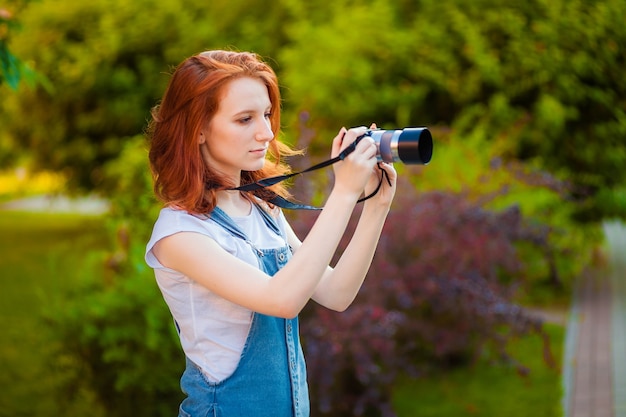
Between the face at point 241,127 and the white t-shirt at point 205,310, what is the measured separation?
15cm

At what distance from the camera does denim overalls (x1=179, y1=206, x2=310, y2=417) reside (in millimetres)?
1840

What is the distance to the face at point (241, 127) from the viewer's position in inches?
74.0

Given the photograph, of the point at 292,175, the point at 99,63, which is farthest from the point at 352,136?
the point at 99,63

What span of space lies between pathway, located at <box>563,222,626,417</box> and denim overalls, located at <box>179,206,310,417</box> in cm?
350

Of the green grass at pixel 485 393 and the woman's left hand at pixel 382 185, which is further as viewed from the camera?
the green grass at pixel 485 393

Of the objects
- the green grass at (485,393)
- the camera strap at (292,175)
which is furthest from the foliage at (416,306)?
the camera strap at (292,175)

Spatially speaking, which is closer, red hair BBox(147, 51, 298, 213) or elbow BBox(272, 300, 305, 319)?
elbow BBox(272, 300, 305, 319)

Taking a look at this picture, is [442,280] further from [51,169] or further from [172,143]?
[51,169]

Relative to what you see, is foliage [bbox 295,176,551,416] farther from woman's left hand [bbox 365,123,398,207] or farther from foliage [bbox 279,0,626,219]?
foliage [bbox 279,0,626,219]

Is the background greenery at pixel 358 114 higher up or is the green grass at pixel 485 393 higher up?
the background greenery at pixel 358 114

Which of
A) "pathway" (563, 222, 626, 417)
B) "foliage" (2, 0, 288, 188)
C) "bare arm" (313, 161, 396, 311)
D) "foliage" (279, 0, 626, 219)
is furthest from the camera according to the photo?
"foliage" (2, 0, 288, 188)

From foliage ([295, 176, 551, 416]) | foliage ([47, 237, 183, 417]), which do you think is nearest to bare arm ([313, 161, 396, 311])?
foliage ([47, 237, 183, 417])

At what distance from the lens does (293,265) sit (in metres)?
1.71

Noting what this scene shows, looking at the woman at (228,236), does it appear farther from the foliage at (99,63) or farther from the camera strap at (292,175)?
the foliage at (99,63)
